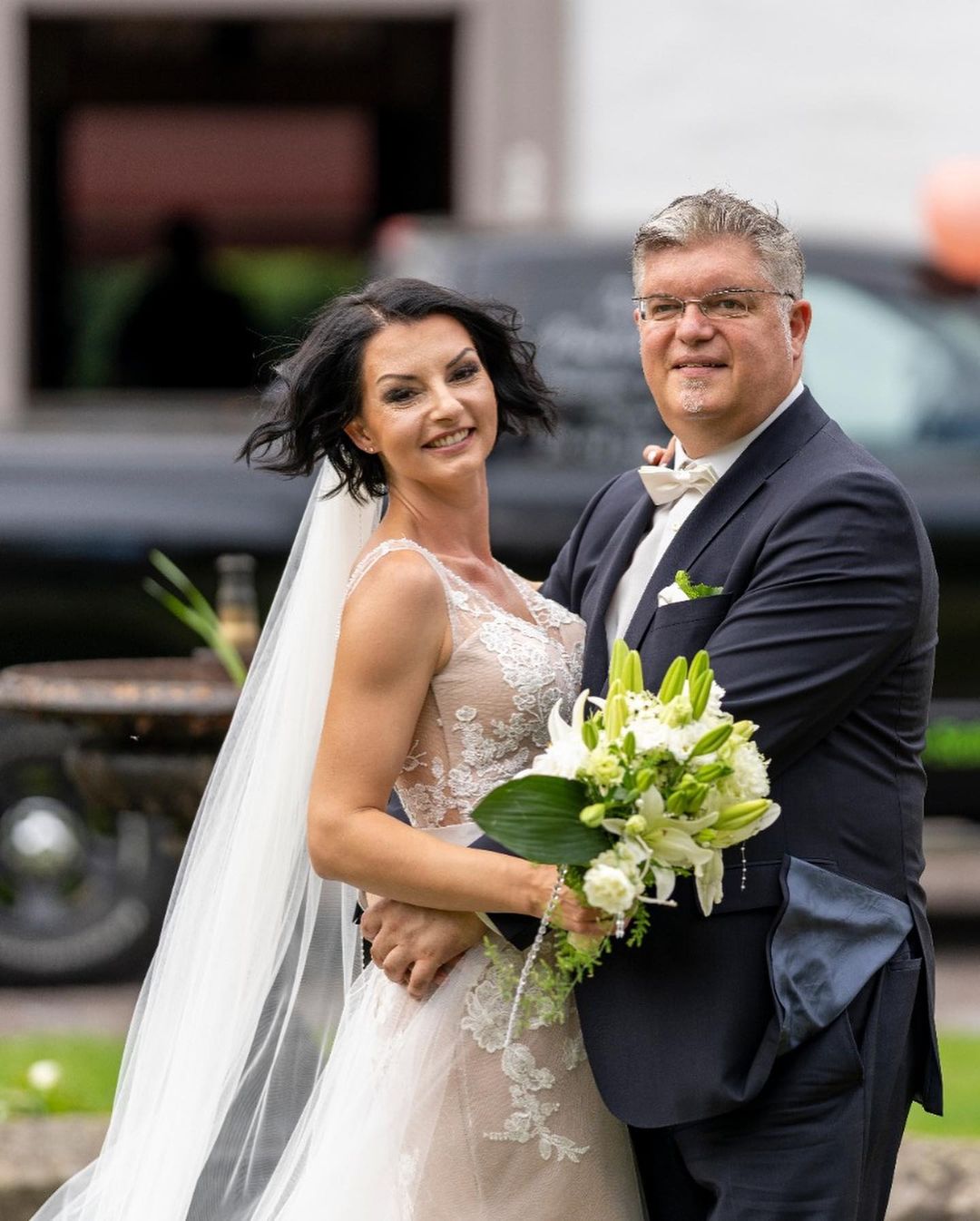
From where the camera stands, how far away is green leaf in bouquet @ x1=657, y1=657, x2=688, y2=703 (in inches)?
115

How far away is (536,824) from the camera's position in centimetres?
291

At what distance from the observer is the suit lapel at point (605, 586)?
3365mm

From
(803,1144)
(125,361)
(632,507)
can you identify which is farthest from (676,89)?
(803,1144)

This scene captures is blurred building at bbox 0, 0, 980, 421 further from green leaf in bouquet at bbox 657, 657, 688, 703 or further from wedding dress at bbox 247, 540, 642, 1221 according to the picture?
green leaf in bouquet at bbox 657, 657, 688, 703

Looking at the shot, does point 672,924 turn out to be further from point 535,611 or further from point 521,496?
point 521,496

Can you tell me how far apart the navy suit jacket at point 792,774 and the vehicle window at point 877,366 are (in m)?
4.69

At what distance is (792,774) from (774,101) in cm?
941

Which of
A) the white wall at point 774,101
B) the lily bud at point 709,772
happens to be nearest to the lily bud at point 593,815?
the lily bud at point 709,772

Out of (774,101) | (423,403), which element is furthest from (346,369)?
(774,101)

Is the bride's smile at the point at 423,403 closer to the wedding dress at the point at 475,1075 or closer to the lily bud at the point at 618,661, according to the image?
the wedding dress at the point at 475,1075

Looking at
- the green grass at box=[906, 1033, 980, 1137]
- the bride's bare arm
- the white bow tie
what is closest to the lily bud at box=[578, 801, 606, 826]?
the bride's bare arm

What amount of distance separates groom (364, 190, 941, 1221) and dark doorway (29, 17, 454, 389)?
11.6 m

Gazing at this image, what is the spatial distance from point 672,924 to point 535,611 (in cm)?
64

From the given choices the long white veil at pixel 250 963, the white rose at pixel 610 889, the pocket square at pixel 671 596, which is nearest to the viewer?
the white rose at pixel 610 889
